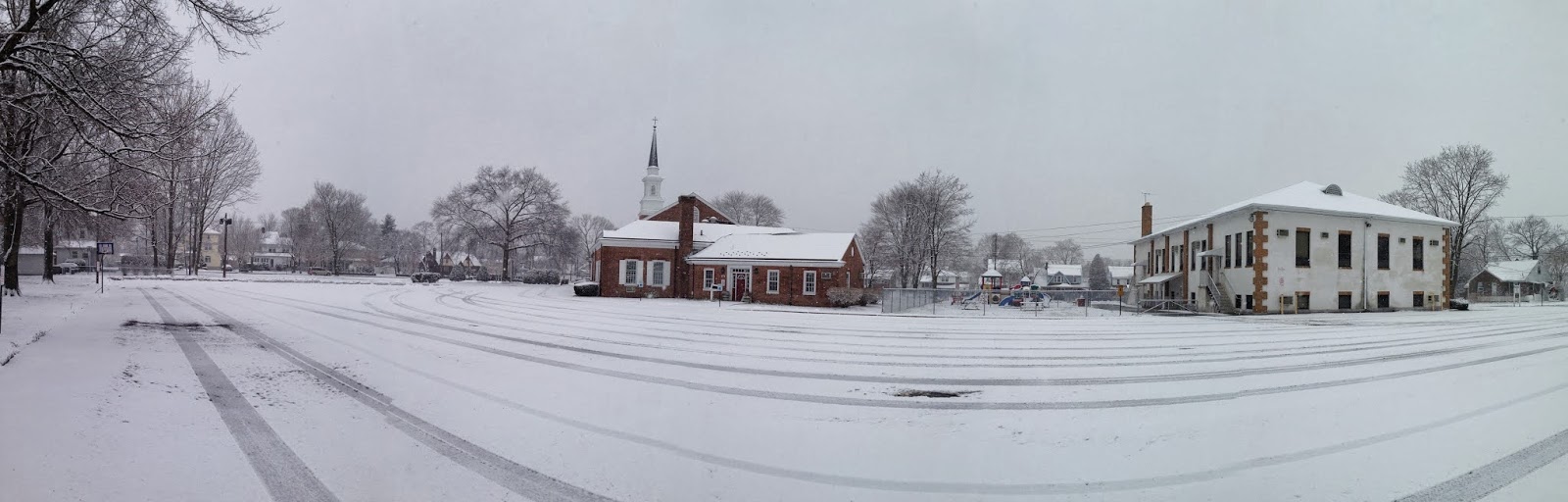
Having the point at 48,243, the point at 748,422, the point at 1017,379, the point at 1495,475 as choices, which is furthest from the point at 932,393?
the point at 48,243

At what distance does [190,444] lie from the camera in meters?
5.11

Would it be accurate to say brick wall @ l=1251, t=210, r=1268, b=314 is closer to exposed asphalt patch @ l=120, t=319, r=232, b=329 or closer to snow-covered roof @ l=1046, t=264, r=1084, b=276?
exposed asphalt patch @ l=120, t=319, r=232, b=329

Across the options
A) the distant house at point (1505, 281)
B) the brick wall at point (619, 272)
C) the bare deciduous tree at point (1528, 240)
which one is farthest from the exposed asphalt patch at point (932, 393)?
the distant house at point (1505, 281)

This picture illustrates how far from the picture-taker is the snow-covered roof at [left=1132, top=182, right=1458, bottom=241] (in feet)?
90.9

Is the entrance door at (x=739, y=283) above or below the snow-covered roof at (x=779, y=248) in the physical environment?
below

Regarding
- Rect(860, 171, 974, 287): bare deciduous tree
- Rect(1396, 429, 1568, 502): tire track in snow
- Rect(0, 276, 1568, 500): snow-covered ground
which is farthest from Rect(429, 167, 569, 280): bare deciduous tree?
Rect(1396, 429, 1568, 502): tire track in snow

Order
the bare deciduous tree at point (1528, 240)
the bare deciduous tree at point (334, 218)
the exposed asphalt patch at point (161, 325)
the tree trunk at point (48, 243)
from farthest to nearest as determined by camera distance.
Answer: the bare deciduous tree at point (334, 218)
the tree trunk at point (48, 243)
the bare deciduous tree at point (1528, 240)
the exposed asphalt patch at point (161, 325)

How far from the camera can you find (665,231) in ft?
132

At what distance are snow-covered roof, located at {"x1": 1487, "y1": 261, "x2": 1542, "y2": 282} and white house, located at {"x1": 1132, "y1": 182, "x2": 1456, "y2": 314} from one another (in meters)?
9.57

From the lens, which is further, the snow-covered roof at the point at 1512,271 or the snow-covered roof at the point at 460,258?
the snow-covered roof at the point at 460,258

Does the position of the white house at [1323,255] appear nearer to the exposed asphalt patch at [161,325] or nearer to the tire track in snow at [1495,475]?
the tire track in snow at [1495,475]

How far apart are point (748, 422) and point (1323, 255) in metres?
33.2

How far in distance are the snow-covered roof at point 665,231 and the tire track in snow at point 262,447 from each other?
30.2 metres

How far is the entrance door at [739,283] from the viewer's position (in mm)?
35938
